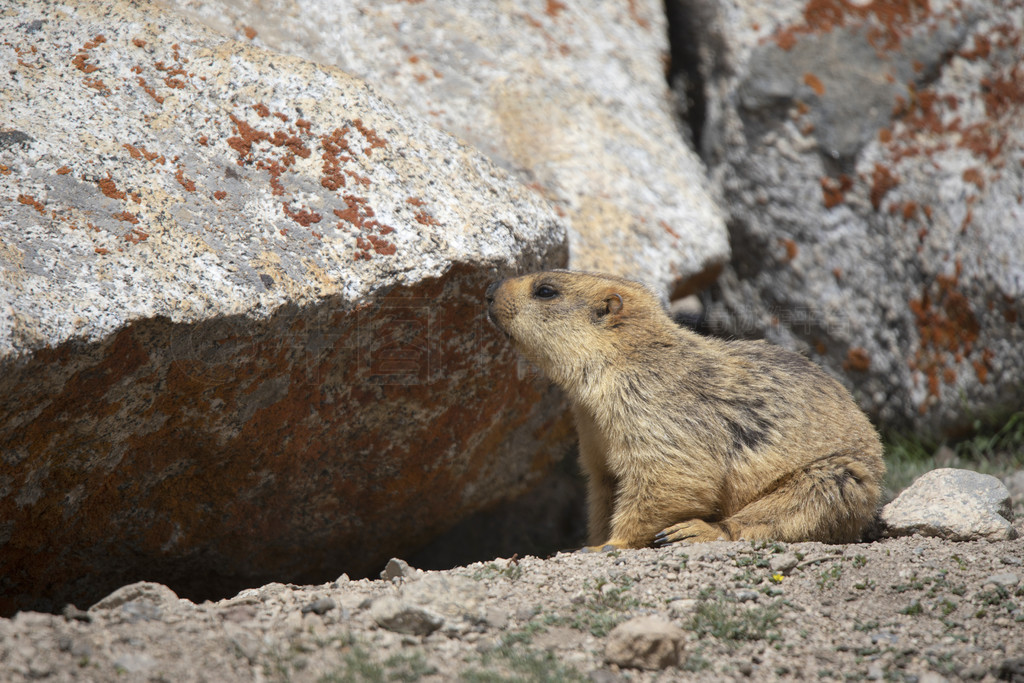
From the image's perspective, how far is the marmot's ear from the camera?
546cm

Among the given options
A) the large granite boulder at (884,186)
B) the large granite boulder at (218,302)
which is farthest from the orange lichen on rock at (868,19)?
the large granite boulder at (218,302)

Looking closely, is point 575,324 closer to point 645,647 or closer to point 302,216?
point 302,216

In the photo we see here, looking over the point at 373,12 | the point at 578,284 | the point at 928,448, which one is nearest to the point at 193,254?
the point at 578,284

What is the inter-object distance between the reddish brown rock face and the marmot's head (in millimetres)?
336

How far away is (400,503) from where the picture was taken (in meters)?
6.08

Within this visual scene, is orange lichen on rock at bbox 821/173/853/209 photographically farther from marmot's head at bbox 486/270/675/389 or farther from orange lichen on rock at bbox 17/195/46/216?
orange lichen on rock at bbox 17/195/46/216

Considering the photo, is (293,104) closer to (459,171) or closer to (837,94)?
(459,171)

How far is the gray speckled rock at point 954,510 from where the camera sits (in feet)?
16.2

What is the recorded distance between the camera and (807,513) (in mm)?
4934

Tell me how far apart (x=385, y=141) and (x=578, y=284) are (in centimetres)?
158

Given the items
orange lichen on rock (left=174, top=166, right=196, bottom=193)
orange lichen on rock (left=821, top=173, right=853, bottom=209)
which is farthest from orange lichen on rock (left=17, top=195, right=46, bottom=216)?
orange lichen on rock (left=821, top=173, right=853, bottom=209)

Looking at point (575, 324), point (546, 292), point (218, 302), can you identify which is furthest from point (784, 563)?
point (218, 302)

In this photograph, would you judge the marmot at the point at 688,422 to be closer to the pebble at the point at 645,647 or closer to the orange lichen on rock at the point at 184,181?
the pebble at the point at 645,647

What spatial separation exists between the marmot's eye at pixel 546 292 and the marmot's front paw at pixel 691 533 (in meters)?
1.68
